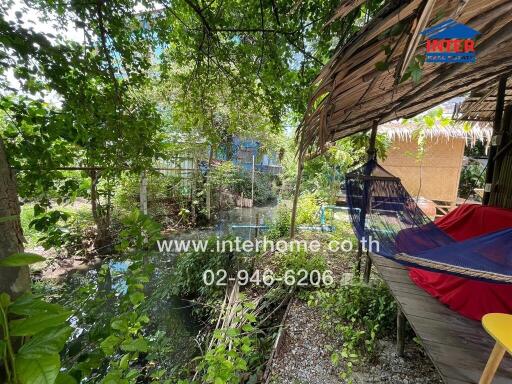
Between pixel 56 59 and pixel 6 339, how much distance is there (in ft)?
5.06

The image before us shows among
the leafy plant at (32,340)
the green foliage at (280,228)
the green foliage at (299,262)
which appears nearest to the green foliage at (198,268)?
the green foliage at (299,262)

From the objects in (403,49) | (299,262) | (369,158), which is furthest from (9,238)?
(299,262)

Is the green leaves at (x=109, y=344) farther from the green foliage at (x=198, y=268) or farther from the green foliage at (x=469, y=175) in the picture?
the green foliage at (x=469, y=175)

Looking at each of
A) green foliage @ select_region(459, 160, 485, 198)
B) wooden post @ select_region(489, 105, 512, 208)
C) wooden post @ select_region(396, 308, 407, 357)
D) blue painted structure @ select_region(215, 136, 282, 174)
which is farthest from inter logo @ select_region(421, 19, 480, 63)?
green foliage @ select_region(459, 160, 485, 198)

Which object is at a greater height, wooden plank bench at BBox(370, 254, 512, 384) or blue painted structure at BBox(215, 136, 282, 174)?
blue painted structure at BBox(215, 136, 282, 174)

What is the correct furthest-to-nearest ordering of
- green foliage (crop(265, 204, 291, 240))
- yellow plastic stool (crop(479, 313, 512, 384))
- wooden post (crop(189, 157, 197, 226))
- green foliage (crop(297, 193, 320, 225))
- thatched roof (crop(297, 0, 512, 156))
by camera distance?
wooden post (crop(189, 157, 197, 226)) < green foliage (crop(297, 193, 320, 225)) < green foliage (crop(265, 204, 291, 240)) < yellow plastic stool (crop(479, 313, 512, 384)) < thatched roof (crop(297, 0, 512, 156))

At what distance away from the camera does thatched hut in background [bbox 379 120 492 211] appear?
5816 mm

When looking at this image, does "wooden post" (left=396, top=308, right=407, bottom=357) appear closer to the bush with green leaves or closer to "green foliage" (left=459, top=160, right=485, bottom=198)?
the bush with green leaves

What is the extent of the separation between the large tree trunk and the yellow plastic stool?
4.51ft

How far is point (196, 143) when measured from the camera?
5.41 metres

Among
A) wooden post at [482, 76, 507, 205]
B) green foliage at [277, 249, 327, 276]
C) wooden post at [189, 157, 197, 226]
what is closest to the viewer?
wooden post at [482, 76, 507, 205]

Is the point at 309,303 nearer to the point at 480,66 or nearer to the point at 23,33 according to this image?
the point at 480,66

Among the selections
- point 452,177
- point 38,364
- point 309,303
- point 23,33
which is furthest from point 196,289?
point 452,177

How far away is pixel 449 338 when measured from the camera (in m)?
1.35
